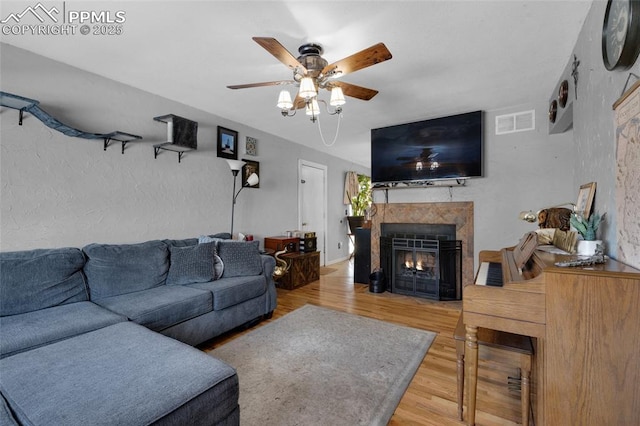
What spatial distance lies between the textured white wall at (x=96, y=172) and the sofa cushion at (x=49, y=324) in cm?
73

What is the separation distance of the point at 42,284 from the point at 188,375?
1.64 metres

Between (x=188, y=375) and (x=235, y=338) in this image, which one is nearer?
(x=188, y=375)

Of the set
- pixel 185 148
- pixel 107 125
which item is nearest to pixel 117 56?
pixel 107 125

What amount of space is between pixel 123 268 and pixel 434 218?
3.55 metres

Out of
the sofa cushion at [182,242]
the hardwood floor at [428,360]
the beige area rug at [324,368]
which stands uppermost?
the sofa cushion at [182,242]

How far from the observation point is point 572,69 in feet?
6.89

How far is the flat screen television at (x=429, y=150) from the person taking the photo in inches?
134

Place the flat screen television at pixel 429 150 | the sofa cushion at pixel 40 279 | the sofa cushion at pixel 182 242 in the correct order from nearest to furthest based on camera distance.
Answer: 1. the sofa cushion at pixel 40 279
2. the sofa cushion at pixel 182 242
3. the flat screen television at pixel 429 150

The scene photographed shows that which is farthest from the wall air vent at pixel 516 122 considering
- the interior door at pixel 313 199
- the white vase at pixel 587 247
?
the interior door at pixel 313 199

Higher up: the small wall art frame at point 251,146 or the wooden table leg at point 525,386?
the small wall art frame at point 251,146

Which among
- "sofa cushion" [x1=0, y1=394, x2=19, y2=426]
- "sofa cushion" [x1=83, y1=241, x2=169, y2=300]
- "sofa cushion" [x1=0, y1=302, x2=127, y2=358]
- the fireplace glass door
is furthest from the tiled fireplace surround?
"sofa cushion" [x1=0, y1=394, x2=19, y2=426]

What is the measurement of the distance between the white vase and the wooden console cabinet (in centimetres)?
315

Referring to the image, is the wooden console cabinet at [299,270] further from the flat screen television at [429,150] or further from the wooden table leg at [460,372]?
the wooden table leg at [460,372]

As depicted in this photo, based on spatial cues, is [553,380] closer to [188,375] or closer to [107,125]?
[188,375]
